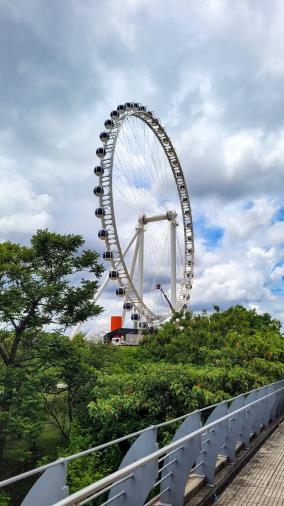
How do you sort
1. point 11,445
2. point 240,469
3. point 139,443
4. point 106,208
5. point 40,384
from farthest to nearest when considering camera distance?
point 106,208 → point 11,445 → point 40,384 → point 240,469 → point 139,443

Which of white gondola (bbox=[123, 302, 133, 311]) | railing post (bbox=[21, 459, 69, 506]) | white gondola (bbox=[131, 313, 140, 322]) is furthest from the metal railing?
white gondola (bbox=[131, 313, 140, 322])

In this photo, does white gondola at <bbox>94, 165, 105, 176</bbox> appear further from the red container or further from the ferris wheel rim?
the red container

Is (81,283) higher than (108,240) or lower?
lower

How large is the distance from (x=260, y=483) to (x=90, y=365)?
14.2 metres

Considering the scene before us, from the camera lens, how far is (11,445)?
71.5 ft

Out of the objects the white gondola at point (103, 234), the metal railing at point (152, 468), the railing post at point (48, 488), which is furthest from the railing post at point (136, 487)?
the white gondola at point (103, 234)

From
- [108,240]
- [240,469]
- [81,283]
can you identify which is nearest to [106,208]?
[108,240]

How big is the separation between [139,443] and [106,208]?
88.4 ft

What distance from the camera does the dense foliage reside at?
41.5 ft

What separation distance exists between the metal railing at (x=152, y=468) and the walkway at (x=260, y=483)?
0.35 metres

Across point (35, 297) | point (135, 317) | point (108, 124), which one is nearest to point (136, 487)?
point (35, 297)

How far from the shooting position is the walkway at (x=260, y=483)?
225 inches

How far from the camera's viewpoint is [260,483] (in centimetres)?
646

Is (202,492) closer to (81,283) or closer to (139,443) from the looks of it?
(139,443)
